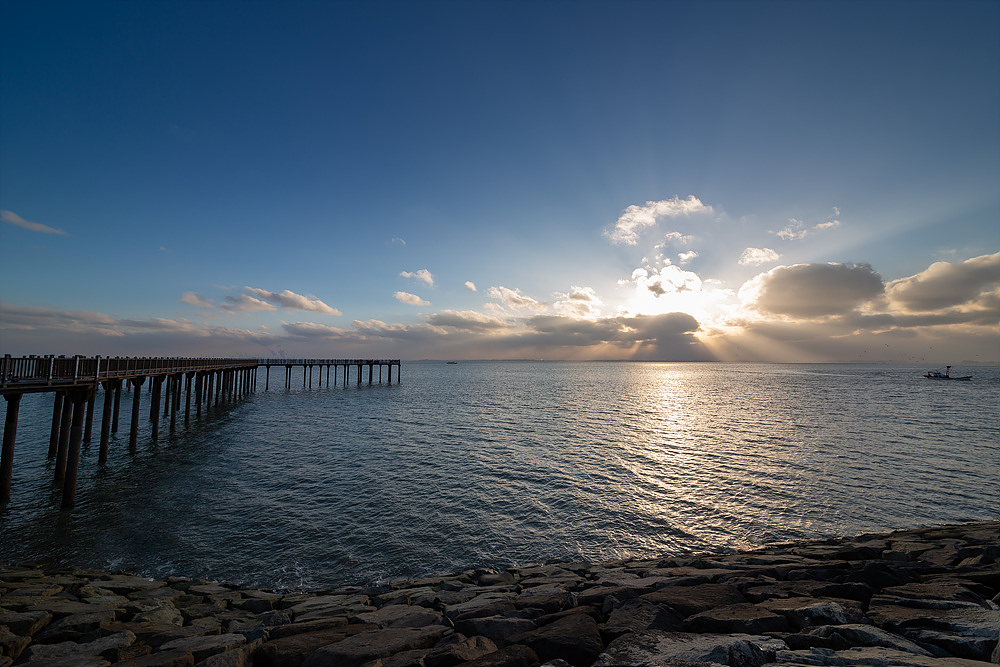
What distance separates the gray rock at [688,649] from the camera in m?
4.52

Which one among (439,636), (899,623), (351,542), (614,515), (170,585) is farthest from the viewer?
(614,515)

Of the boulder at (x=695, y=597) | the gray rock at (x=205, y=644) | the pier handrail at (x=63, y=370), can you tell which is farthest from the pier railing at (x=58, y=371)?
the boulder at (x=695, y=597)

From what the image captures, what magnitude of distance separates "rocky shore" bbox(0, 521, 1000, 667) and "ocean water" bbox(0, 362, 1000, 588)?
1990 millimetres

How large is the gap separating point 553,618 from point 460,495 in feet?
34.6

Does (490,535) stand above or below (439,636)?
below

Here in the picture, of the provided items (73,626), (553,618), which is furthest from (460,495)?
(73,626)

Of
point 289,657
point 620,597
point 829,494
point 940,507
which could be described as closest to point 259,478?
point 289,657

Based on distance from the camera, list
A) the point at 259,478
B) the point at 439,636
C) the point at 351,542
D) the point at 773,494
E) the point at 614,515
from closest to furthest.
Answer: the point at 439,636
the point at 351,542
the point at 614,515
the point at 773,494
the point at 259,478

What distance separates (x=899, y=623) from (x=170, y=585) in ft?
48.3

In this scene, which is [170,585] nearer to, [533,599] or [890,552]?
[533,599]

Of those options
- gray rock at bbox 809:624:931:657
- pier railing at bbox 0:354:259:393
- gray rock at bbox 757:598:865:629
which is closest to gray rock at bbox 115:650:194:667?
gray rock at bbox 809:624:931:657

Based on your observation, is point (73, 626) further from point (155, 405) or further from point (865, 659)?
point (155, 405)

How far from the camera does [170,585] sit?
9.81 meters

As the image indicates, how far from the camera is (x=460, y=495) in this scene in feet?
54.5
